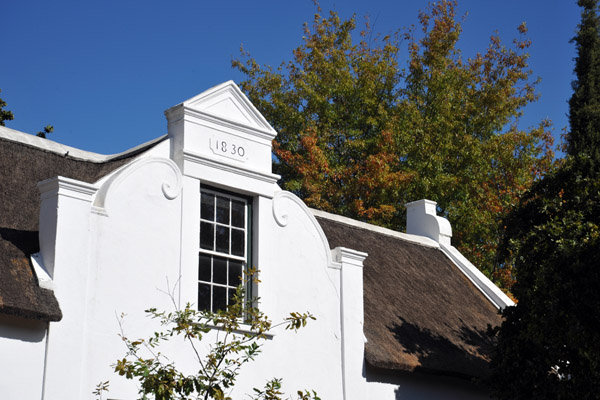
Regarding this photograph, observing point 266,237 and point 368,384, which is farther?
point 368,384

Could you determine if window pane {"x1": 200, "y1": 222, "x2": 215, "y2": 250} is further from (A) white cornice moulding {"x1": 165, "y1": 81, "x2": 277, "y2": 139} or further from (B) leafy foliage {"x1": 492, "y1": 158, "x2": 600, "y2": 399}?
(B) leafy foliage {"x1": 492, "y1": 158, "x2": 600, "y2": 399}

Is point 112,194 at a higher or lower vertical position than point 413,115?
lower

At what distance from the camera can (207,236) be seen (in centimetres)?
1316

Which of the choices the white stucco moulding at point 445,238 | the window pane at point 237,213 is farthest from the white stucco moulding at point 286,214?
the white stucco moulding at point 445,238

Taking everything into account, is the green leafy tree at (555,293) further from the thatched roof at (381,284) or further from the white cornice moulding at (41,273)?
the white cornice moulding at (41,273)

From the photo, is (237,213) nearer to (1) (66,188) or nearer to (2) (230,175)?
(2) (230,175)

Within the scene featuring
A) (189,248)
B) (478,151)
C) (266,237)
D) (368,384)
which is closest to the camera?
(189,248)

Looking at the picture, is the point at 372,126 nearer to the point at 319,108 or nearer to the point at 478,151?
the point at 319,108

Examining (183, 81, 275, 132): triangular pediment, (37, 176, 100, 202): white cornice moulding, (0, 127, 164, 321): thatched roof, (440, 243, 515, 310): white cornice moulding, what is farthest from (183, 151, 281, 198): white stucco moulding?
(440, 243, 515, 310): white cornice moulding

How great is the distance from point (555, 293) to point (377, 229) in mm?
6244

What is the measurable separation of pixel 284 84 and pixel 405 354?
67.0ft

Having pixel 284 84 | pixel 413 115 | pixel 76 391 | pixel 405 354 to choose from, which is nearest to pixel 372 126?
pixel 413 115

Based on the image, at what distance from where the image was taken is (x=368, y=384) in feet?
48.1

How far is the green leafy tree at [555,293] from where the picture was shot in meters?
13.5
